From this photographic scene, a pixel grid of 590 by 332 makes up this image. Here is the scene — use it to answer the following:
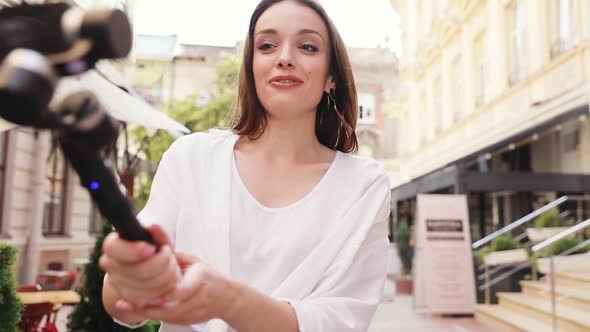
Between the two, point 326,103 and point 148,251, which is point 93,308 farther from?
point 148,251

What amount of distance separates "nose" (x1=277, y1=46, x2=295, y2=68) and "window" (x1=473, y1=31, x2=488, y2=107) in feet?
47.5

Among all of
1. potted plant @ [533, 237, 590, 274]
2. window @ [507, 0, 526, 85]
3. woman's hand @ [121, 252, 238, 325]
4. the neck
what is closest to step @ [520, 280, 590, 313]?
potted plant @ [533, 237, 590, 274]

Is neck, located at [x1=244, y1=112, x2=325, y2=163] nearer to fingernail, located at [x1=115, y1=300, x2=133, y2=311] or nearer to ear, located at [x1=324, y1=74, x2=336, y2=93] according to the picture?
ear, located at [x1=324, y1=74, x2=336, y2=93]

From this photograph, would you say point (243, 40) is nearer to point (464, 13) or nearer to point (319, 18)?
point (319, 18)

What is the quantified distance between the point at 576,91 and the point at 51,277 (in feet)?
30.1

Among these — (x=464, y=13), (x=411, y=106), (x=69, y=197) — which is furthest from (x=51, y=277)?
(x=411, y=106)

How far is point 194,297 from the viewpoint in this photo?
0.66 metres

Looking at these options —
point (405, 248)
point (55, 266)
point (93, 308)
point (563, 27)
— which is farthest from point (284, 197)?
point (405, 248)

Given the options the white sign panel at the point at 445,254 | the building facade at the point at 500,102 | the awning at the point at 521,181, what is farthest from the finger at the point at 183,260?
the awning at the point at 521,181

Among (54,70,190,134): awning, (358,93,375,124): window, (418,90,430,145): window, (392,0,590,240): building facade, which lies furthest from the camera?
(418,90,430,145): window

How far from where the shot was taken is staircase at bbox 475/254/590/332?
23.5 feet

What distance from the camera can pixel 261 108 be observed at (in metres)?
1.35

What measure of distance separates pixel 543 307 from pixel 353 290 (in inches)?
309

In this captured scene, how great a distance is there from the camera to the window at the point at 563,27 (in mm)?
10258
